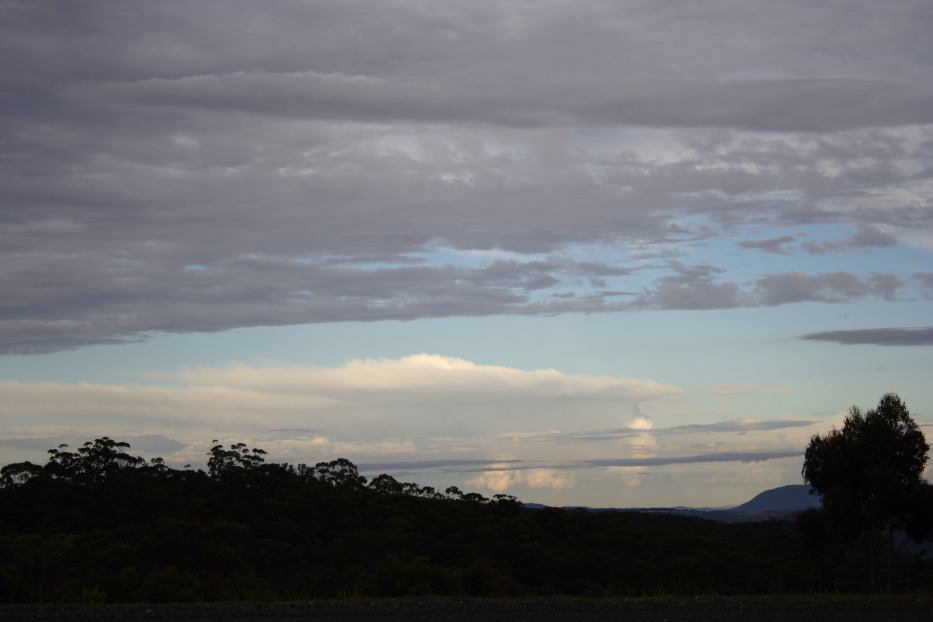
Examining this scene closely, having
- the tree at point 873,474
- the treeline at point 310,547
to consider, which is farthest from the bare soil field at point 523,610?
the tree at point 873,474

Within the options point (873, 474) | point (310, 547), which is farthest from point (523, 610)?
point (310, 547)

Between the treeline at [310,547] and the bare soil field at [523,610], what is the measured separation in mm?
3168

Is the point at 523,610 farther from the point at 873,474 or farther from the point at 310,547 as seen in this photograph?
the point at 310,547

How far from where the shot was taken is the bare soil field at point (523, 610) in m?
18.7

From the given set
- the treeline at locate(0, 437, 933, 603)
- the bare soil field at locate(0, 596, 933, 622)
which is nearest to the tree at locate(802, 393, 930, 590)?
the treeline at locate(0, 437, 933, 603)

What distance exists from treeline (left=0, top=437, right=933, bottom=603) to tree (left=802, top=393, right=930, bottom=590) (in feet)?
4.99

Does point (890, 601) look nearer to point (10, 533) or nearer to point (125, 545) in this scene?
point (125, 545)

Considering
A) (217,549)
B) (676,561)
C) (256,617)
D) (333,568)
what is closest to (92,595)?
(256,617)

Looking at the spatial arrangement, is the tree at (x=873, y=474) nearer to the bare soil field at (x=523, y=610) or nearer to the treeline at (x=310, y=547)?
the treeline at (x=310, y=547)

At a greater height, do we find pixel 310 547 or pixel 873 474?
pixel 873 474

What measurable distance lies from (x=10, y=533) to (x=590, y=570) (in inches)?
889

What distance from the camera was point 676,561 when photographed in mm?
38781

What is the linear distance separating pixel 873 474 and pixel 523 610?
38.1 feet

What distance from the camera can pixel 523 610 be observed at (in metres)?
19.9
